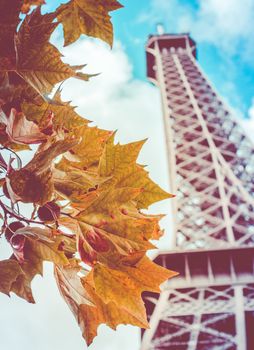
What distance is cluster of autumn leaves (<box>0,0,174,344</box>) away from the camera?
0.66 metres

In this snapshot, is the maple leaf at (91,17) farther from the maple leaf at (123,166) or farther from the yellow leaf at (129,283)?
the yellow leaf at (129,283)

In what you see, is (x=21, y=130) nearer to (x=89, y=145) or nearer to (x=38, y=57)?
(x=38, y=57)

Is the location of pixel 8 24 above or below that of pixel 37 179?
above

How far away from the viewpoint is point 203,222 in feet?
46.7

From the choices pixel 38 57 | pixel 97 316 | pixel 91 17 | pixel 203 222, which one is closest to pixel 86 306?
pixel 97 316

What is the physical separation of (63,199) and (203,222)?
45.1 feet

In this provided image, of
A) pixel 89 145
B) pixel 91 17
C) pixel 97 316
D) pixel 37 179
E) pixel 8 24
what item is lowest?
pixel 97 316

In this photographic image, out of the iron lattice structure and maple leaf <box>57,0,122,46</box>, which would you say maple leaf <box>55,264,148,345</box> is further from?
the iron lattice structure

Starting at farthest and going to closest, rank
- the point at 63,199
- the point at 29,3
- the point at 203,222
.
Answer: the point at 203,222, the point at 29,3, the point at 63,199

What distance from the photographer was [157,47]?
24094 mm

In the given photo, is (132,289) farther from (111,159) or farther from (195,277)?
(195,277)

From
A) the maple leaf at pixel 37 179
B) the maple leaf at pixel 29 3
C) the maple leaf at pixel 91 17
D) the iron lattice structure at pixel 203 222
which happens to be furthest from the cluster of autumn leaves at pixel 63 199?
the iron lattice structure at pixel 203 222

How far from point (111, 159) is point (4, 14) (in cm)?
25

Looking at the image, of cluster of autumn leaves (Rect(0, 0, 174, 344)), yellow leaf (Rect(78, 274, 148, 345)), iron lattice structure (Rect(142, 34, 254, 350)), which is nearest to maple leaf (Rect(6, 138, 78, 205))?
cluster of autumn leaves (Rect(0, 0, 174, 344))
